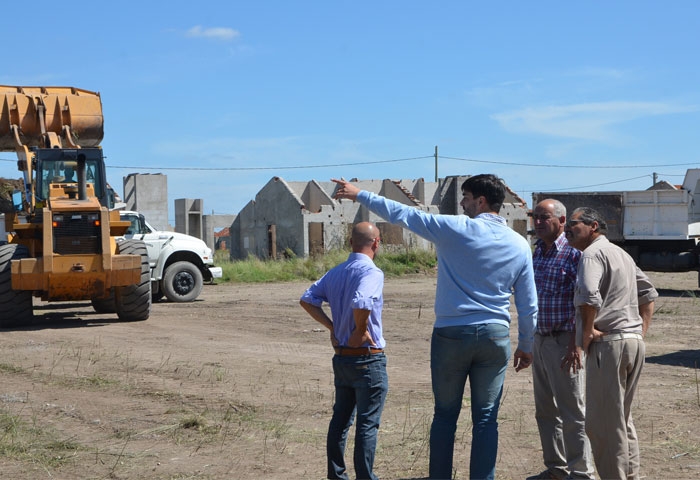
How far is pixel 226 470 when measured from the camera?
6.47m

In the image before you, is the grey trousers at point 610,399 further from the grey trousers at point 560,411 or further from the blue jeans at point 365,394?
the blue jeans at point 365,394

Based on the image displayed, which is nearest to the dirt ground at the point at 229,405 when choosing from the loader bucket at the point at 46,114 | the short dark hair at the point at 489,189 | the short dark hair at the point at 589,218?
the short dark hair at the point at 589,218

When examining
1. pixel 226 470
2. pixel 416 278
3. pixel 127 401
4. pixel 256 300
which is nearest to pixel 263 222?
pixel 416 278

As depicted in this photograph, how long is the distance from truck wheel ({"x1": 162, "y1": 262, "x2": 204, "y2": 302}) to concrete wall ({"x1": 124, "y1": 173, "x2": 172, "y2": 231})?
14424 millimetres

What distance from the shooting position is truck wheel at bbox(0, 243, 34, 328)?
1539cm

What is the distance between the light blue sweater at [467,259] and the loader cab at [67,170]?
11.9 metres

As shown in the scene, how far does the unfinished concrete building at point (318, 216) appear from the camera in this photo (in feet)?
128

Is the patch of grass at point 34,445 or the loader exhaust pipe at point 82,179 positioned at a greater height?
the loader exhaust pipe at point 82,179

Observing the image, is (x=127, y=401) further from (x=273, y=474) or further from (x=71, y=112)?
(x=71, y=112)

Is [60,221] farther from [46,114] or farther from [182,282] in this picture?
[182,282]

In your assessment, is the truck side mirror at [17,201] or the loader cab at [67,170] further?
the truck side mirror at [17,201]

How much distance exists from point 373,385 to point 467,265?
101cm

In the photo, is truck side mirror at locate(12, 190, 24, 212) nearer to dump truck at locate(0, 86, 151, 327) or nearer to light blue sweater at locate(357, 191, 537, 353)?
Answer: dump truck at locate(0, 86, 151, 327)

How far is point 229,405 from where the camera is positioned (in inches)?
342
